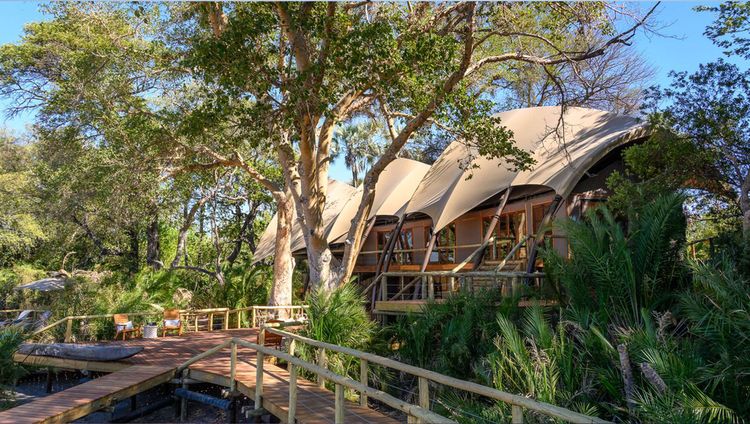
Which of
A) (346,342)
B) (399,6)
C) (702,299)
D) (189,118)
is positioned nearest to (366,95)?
(399,6)

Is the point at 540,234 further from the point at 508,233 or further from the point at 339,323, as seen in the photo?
the point at 508,233

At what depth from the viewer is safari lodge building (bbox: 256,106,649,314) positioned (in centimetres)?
1366

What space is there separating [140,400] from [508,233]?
10849mm

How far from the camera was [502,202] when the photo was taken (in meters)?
15.4

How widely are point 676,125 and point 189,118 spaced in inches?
400

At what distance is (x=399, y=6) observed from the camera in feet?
47.5

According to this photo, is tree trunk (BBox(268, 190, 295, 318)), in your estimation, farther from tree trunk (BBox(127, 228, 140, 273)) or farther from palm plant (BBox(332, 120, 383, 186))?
palm plant (BBox(332, 120, 383, 186))

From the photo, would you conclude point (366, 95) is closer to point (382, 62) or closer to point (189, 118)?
point (382, 62)

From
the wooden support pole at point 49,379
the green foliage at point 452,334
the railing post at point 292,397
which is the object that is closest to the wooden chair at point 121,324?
the wooden support pole at point 49,379

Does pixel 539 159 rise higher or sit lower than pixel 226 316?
higher

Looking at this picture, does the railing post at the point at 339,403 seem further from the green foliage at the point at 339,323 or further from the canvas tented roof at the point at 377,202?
the canvas tented roof at the point at 377,202

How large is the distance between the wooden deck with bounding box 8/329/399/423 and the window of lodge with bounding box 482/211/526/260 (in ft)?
24.4

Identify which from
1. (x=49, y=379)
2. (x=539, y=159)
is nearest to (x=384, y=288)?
(x=539, y=159)

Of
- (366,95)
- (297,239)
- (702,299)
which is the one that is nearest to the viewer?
(702,299)
